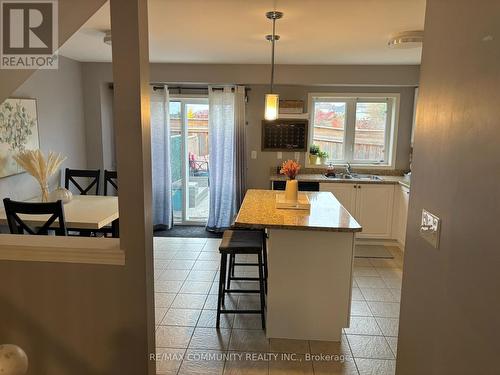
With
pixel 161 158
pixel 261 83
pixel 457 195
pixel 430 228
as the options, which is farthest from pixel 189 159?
pixel 457 195

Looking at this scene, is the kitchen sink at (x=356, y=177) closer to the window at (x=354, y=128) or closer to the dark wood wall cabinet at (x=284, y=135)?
the window at (x=354, y=128)

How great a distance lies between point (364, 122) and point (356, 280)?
2.55m

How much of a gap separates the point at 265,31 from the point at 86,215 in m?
2.21

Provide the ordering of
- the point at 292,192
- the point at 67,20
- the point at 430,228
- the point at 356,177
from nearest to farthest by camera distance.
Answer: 1. the point at 430,228
2. the point at 67,20
3. the point at 292,192
4. the point at 356,177

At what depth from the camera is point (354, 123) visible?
537 centimetres

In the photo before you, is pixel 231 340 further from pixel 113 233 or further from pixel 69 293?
pixel 113 233

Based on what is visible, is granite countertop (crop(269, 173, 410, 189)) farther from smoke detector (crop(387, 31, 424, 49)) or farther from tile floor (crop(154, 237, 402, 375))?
smoke detector (crop(387, 31, 424, 49))

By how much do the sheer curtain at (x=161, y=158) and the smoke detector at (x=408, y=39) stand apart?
315 centimetres

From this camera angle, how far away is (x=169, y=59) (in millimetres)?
4586

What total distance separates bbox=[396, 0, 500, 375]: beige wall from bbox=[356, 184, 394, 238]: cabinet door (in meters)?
3.43

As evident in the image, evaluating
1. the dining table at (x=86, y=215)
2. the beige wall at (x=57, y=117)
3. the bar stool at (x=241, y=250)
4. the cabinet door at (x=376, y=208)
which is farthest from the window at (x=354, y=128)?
Result: the beige wall at (x=57, y=117)

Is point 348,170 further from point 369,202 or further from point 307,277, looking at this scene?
point 307,277

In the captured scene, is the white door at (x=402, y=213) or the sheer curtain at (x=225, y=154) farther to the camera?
the sheer curtain at (x=225, y=154)

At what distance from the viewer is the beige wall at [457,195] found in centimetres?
96
